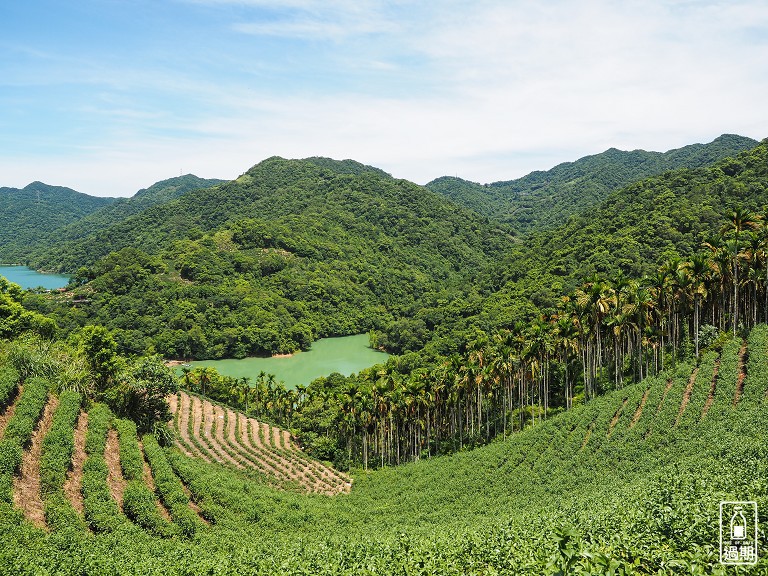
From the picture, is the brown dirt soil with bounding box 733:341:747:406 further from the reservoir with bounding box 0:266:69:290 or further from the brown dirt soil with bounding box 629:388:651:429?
the reservoir with bounding box 0:266:69:290

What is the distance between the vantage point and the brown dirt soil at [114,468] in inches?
954

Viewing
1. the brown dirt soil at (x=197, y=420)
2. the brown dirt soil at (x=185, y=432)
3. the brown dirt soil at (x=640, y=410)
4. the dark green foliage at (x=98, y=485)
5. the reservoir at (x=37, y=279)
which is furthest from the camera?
the reservoir at (x=37, y=279)

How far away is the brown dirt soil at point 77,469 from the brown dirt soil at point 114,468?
4.08 ft

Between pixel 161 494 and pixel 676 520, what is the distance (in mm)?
23581

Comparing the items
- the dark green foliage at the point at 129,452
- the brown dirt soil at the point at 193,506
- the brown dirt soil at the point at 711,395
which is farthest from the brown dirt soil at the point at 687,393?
the dark green foliage at the point at 129,452

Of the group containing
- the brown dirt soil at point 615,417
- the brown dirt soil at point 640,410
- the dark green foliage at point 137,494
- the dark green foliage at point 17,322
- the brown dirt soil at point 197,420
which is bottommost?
the brown dirt soil at point 197,420

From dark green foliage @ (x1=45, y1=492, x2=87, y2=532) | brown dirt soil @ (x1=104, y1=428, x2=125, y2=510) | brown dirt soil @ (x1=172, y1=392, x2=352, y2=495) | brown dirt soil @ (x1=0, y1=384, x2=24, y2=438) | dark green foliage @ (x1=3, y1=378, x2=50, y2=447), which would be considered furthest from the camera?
brown dirt soil @ (x1=172, y1=392, x2=352, y2=495)

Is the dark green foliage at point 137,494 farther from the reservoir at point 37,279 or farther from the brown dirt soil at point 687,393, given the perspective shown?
the reservoir at point 37,279

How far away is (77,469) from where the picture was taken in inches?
974

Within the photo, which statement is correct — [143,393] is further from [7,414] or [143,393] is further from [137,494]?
[137,494]

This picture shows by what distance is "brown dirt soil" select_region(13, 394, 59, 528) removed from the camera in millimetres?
19906

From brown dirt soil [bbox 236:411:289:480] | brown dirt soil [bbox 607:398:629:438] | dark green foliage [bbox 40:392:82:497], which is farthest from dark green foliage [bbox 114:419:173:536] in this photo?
brown dirt soil [bbox 607:398:629:438]

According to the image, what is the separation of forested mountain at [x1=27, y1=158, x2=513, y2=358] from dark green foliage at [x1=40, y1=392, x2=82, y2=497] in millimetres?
70691

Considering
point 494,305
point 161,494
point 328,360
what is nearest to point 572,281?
point 494,305
